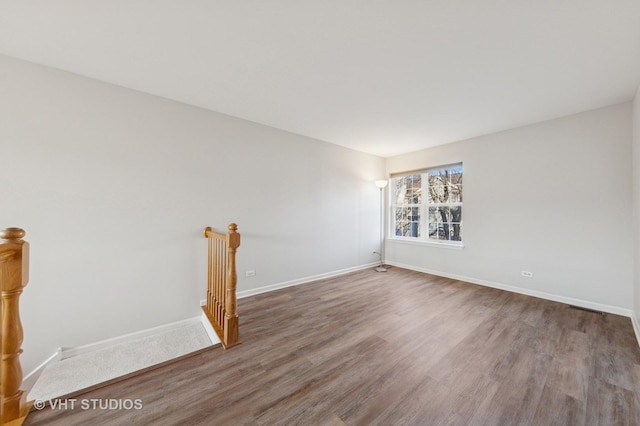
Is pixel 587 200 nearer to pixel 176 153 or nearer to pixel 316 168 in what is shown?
pixel 316 168

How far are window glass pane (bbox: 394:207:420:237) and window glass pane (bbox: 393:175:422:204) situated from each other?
0.59 ft

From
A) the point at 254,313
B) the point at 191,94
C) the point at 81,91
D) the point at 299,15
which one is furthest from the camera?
the point at 254,313

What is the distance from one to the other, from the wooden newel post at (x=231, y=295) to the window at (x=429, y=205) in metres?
3.86

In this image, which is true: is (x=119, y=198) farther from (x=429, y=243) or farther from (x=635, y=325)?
(x=635, y=325)

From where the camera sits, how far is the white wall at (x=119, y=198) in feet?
6.52

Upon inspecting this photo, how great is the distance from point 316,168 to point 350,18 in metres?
2.54

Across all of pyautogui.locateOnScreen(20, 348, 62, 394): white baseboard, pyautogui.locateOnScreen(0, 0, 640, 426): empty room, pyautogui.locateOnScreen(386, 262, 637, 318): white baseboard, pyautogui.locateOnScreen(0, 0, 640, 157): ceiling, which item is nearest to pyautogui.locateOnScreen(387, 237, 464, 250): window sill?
pyautogui.locateOnScreen(0, 0, 640, 426): empty room

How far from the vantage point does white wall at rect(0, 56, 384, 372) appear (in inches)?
78.3

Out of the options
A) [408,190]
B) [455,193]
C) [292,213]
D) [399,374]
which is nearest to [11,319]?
[399,374]

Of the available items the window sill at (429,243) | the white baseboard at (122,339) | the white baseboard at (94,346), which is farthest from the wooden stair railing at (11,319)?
the window sill at (429,243)

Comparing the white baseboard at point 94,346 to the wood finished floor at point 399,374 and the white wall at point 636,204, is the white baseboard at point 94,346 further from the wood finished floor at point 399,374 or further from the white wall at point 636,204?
the white wall at point 636,204

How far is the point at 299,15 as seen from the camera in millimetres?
1551

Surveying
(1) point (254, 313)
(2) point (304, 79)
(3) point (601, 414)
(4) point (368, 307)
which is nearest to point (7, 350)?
(1) point (254, 313)

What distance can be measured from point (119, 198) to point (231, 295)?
1.57m
